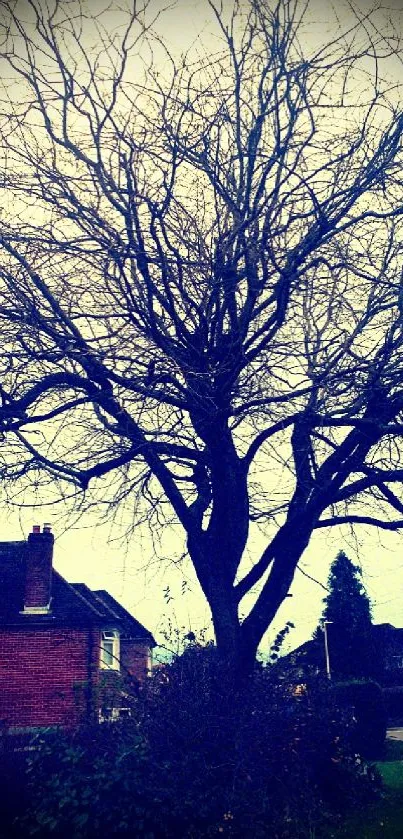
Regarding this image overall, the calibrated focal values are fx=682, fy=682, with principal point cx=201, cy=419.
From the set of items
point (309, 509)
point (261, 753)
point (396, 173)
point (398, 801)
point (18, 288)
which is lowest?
point (398, 801)

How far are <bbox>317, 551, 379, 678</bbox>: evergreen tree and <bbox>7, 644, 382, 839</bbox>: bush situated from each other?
17.3 metres

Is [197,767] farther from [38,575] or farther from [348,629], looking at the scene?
[348,629]

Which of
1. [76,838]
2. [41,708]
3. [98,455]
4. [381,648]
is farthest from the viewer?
[381,648]

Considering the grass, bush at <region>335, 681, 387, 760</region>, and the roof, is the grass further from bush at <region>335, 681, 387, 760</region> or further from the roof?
the roof

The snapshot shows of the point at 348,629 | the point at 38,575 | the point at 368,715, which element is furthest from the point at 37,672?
the point at 348,629

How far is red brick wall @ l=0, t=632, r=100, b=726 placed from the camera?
21.2 metres

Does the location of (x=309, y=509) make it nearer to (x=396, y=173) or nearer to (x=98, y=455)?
(x=98, y=455)

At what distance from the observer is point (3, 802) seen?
7809 millimetres

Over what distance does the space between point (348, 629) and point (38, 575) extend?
13.9 meters

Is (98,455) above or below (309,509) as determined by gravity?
above

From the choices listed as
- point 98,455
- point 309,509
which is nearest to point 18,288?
point 98,455

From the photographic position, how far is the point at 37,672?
22.0 meters

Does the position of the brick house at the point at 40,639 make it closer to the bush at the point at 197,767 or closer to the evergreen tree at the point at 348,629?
the evergreen tree at the point at 348,629

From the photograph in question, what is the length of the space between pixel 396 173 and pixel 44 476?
17.9 ft
